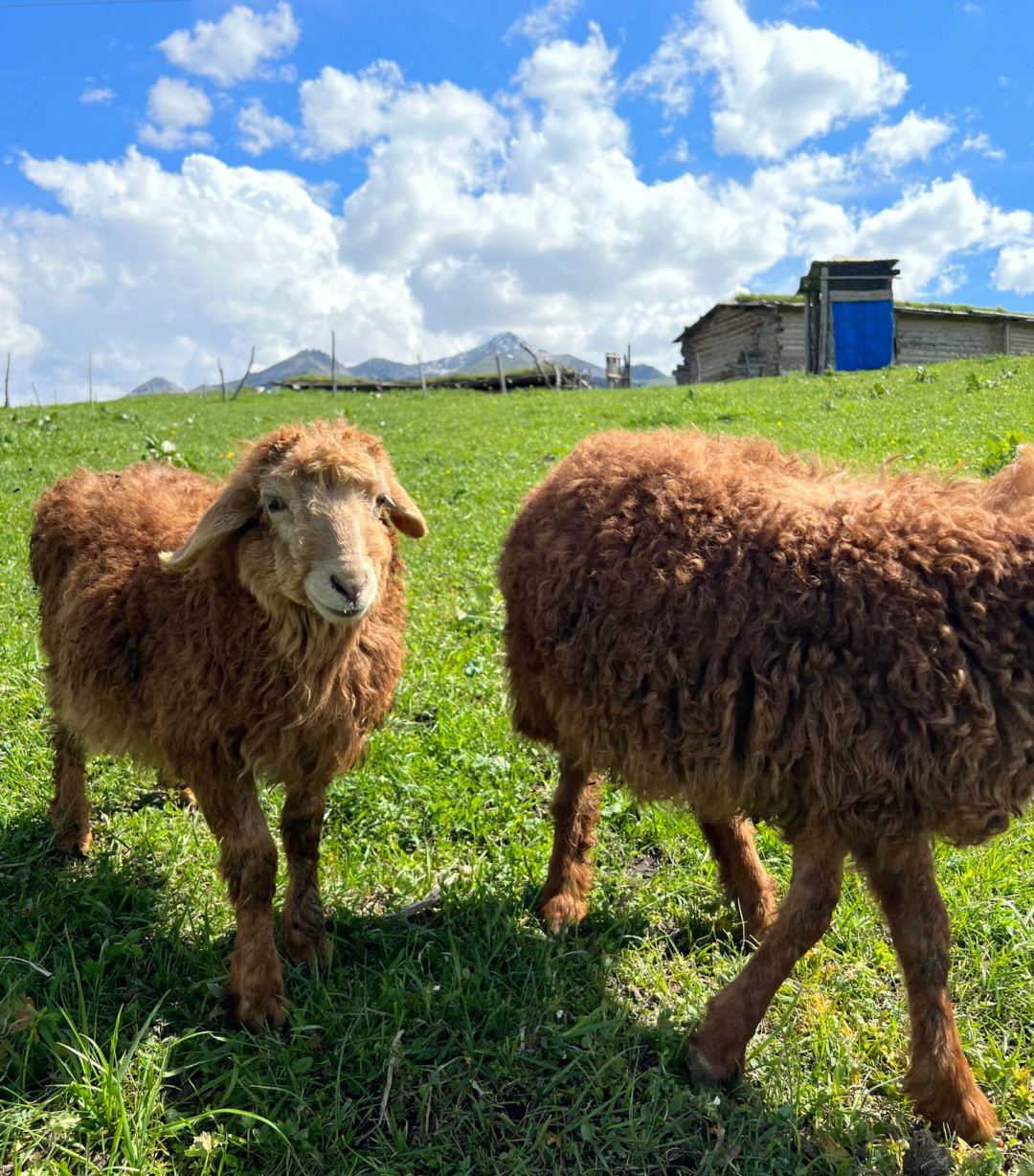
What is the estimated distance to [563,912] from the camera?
10.8ft

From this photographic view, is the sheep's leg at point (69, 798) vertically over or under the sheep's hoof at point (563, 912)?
over

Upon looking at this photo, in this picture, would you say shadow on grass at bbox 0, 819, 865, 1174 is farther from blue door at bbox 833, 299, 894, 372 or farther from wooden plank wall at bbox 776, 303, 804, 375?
wooden plank wall at bbox 776, 303, 804, 375

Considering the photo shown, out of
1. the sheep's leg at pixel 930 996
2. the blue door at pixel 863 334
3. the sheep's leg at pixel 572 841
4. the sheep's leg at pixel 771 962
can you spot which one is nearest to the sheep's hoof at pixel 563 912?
the sheep's leg at pixel 572 841

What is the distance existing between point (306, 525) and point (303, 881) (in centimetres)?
141

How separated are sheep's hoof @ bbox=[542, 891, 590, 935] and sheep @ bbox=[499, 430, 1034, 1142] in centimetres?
72

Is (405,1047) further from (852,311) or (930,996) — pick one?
(852,311)

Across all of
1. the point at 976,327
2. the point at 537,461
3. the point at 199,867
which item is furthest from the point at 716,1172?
the point at 976,327

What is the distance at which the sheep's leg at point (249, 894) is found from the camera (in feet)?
9.31

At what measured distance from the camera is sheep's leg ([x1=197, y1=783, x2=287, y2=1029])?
2.84 metres

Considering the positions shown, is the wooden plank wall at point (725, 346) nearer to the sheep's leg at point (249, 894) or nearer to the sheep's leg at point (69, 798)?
the sheep's leg at point (69, 798)

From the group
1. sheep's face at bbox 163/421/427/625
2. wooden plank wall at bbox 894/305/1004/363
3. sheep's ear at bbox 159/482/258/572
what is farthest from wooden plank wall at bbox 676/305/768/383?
sheep's ear at bbox 159/482/258/572

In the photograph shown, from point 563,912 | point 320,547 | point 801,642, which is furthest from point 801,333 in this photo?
point 320,547

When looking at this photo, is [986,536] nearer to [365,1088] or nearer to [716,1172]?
[716,1172]

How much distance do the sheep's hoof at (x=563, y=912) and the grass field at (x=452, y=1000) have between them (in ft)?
0.20
